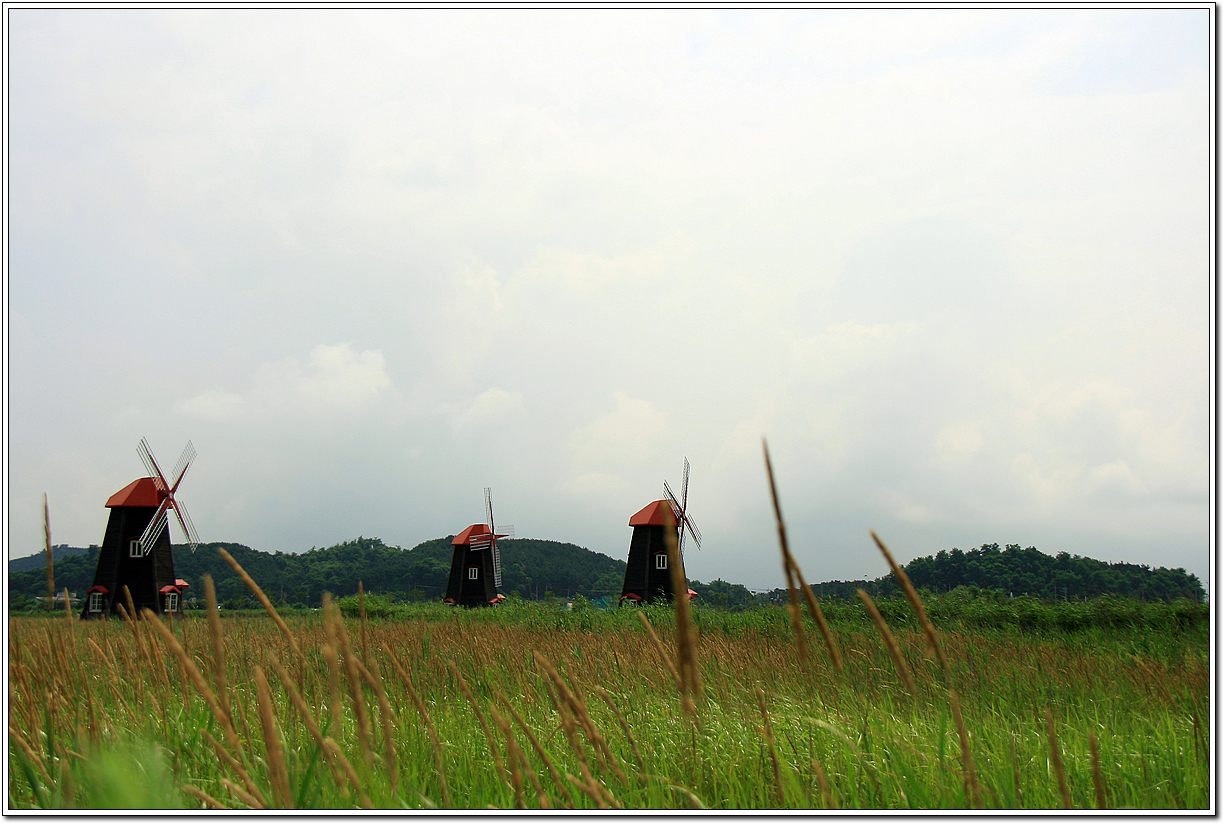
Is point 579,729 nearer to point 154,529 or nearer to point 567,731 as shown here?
point 567,731

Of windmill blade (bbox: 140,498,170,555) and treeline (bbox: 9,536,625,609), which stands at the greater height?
windmill blade (bbox: 140,498,170,555)

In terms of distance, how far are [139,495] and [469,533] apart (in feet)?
49.0

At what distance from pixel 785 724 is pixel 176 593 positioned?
29064 mm

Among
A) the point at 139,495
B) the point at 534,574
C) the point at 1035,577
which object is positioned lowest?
the point at 534,574

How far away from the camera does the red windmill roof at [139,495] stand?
24.1 metres

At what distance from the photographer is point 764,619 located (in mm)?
14430

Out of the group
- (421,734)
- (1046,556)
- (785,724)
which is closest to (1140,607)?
(1046,556)

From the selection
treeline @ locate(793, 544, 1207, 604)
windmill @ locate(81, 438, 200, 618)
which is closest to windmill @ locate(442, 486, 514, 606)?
windmill @ locate(81, 438, 200, 618)

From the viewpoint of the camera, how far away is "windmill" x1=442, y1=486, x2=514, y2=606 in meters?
34.6

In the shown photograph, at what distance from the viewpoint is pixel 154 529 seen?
2427cm

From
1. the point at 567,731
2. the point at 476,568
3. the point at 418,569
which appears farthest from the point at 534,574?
the point at 567,731

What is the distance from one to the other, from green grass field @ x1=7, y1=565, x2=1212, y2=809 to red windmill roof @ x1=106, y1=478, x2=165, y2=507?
71.3 ft

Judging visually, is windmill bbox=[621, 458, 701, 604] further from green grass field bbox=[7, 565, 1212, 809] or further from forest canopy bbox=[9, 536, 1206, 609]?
green grass field bbox=[7, 565, 1212, 809]

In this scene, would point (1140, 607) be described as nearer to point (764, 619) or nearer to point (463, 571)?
point (764, 619)
